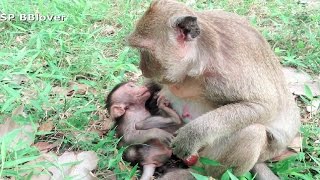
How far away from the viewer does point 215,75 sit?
13.5ft

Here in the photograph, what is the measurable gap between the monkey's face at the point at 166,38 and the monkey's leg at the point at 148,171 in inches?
35.6

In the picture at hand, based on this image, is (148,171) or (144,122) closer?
(148,171)

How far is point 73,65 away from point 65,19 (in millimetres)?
1123

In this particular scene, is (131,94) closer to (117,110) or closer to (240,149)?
(117,110)

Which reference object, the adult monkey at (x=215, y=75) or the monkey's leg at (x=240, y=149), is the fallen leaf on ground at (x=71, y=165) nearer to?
the adult monkey at (x=215, y=75)

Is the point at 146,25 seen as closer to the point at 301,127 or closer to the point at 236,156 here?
the point at 236,156

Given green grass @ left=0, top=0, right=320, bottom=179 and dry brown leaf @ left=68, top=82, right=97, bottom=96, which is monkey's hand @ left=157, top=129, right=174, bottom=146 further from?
dry brown leaf @ left=68, top=82, right=97, bottom=96

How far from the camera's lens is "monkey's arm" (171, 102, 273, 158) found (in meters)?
4.08

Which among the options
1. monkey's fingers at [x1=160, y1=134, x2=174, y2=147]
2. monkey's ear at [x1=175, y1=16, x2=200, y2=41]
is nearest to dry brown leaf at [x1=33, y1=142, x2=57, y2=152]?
monkey's fingers at [x1=160, y1=134, x2=174, y2=147]

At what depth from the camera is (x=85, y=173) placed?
421 centimetres

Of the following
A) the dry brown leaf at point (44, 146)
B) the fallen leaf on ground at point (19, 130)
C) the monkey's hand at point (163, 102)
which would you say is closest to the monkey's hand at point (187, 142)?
the monkey's hand at point (163, 102)

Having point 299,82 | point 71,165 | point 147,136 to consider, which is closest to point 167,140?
point 147,136

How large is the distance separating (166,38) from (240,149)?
3.41ft

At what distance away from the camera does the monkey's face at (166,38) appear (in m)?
3.88
